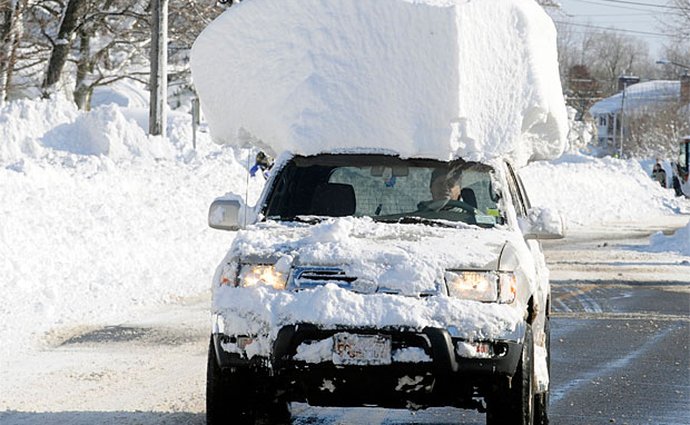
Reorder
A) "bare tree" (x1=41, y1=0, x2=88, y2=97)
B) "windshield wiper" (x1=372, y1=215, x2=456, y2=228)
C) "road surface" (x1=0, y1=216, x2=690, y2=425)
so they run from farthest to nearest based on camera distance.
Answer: "bare tree" (x1=41, y1=0, x2=88, y2=97), "road surface" (x1=0, y1=216, x2=690, y2=425), "windshield wiper" (x1=372, y1=215, x2=456, y2=228)

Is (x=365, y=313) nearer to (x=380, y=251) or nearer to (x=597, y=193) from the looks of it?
(x=380, y=251)

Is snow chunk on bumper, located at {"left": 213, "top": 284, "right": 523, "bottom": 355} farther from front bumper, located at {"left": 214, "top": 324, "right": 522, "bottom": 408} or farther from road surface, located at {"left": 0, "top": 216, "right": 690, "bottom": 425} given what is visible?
road surface, located at {"left": 0, "top": 216, "right": 690, "bottom": 425}

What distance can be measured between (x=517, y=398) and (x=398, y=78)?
2.68 metres

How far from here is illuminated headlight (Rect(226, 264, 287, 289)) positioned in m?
7.34

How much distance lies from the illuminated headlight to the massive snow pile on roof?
68.9 inches

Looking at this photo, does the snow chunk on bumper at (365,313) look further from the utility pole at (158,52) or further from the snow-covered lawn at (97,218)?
the utility pole at (158,52)

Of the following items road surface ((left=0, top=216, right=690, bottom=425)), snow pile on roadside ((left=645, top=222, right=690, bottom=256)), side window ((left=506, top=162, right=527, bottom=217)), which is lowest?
snow pile on roadside ((left=645, top=222, right=690, bottom=256))

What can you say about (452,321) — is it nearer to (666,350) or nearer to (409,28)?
(409,28)

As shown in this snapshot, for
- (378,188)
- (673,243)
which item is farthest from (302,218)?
(673,243)

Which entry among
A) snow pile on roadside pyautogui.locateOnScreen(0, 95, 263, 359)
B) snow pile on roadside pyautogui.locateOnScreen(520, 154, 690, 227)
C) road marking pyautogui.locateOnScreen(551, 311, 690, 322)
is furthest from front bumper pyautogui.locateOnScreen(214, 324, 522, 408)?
snow pile on roadside pyautogui.locateOnScreen(520, 154, 690, 227)

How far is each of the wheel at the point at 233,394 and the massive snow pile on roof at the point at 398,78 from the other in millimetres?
2049

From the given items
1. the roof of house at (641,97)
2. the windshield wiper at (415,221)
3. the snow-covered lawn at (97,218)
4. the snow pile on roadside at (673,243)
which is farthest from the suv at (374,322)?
the roof of house at (641,97)

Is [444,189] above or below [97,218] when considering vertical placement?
above

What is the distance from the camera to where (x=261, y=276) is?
7.39 metres
